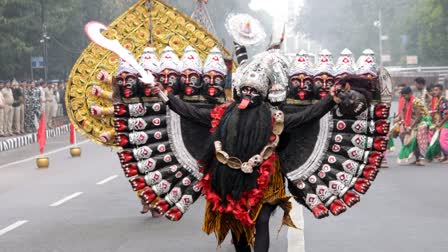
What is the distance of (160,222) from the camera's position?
11445 millimetres

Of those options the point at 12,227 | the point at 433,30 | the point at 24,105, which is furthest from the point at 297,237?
the point at 433,30

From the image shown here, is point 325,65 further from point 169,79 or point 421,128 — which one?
point 421,128

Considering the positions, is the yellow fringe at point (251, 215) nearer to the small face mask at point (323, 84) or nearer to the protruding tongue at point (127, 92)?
the small face mask at point (323, 84)

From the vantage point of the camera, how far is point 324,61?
7625mm

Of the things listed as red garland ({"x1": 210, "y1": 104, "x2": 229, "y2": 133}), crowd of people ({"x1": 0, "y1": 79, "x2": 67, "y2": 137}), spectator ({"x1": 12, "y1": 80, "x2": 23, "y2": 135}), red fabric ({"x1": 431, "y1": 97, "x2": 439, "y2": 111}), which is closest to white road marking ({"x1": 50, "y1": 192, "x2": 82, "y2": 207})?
red garland ({"x1": 210, "y1": 104, "x2": 229, "y2": 133})

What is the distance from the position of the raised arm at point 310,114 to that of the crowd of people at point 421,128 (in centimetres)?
1235

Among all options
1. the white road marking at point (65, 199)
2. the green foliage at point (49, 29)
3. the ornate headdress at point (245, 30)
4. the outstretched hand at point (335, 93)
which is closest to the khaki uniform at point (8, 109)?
the green foliage at point (49, 29)

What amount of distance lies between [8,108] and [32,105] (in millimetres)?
2580

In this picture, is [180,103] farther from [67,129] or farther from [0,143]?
[67,129]

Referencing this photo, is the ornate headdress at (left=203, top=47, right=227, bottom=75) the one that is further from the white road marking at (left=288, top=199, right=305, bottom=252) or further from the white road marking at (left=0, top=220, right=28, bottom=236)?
the white road marking at (left=0, top=220, right=28, bottom=236)

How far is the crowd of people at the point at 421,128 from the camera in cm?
1942

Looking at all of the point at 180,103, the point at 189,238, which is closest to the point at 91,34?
the point at 180,103

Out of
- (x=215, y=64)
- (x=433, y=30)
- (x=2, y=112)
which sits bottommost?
(x=215, y=64)

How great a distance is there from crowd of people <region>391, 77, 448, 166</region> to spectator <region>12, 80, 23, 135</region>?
15785 millimetres
